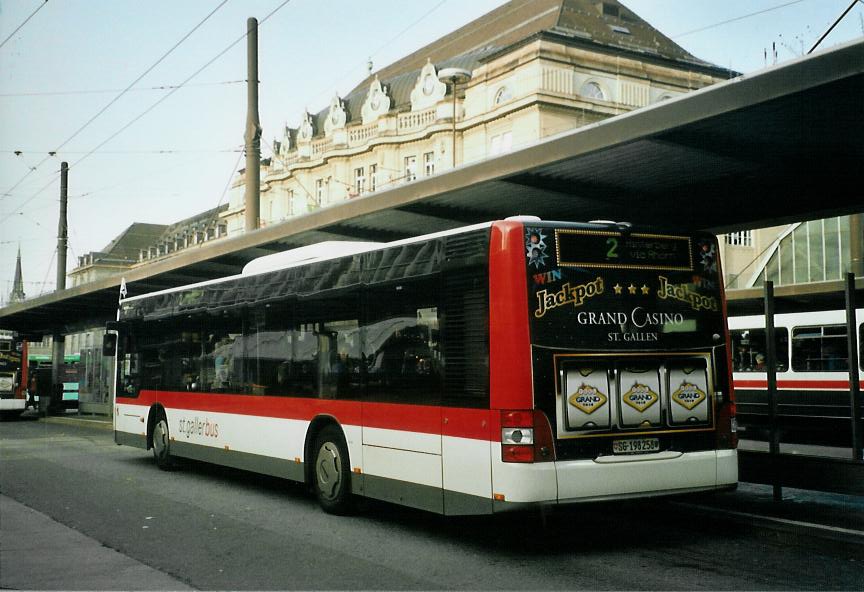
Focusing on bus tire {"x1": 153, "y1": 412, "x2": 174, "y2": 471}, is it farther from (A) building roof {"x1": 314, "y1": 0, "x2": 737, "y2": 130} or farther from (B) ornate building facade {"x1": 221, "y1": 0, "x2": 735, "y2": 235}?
(A) building roof {"x1": 314, "y1": 0, "x2": 737, "y2": 130}

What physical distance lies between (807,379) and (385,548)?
1785 centimetres

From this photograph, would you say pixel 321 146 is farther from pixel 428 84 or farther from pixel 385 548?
pixel 385 548

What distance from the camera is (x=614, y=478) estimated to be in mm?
8227

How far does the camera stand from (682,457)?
8.59 m

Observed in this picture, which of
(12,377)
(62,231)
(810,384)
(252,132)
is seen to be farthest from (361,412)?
(62,231)

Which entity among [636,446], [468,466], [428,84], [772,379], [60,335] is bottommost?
[468,466]

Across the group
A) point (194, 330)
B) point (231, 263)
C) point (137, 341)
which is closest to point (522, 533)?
point (194, 330)

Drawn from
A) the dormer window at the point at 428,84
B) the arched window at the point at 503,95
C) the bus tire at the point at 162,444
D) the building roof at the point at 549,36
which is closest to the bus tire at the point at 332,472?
the bus tire at the point at 162,444

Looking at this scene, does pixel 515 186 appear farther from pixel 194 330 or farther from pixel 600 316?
pixel 194 330

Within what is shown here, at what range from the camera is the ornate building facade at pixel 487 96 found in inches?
2179

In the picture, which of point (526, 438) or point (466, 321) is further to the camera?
Result: point (466, 321)

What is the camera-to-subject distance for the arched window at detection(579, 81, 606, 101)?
56.1 m

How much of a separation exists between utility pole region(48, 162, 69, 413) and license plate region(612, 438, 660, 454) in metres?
32.8

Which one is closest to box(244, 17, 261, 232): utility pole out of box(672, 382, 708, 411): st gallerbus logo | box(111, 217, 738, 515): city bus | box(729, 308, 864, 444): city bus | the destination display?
box(729, 308, 864, 444): city bus
